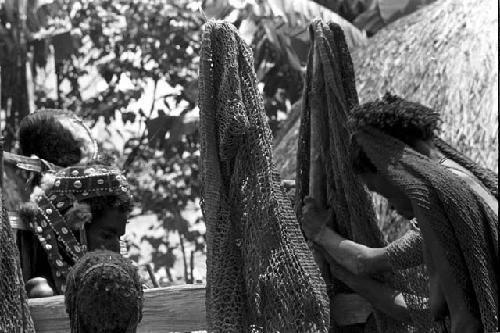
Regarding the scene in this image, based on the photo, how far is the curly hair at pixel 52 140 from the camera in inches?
243

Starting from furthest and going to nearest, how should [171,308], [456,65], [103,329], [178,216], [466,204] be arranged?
[178,216]
[456,65]
[171,308]
[466,204]
[103,329]

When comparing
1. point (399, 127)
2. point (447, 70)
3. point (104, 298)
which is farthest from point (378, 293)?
point (447, 70)

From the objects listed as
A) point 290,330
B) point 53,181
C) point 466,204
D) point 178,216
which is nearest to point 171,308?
point 53,181

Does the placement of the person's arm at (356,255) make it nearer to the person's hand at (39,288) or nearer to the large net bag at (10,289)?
the person's hand at (39,288)

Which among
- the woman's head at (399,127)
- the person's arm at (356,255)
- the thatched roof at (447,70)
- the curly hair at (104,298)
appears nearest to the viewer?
the curly hair at (104,298)

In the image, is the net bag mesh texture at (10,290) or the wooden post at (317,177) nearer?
the net bag mesh texture at (10,290)

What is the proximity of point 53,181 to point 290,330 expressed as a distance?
1817mm

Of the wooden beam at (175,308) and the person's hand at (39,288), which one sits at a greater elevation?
the person's hand at (39,288)

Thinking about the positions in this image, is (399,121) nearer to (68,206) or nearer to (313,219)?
(313,219)

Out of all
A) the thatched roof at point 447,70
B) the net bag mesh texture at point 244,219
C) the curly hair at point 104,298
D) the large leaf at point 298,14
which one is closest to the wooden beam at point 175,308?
the net bag mesh texture at point 244,219

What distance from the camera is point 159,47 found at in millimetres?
12320

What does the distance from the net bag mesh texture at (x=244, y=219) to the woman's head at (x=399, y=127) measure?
34 cm

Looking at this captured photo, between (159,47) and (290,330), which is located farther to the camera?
(159,47)

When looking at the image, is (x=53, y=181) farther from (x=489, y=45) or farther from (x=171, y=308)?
(x=489, y=45)
